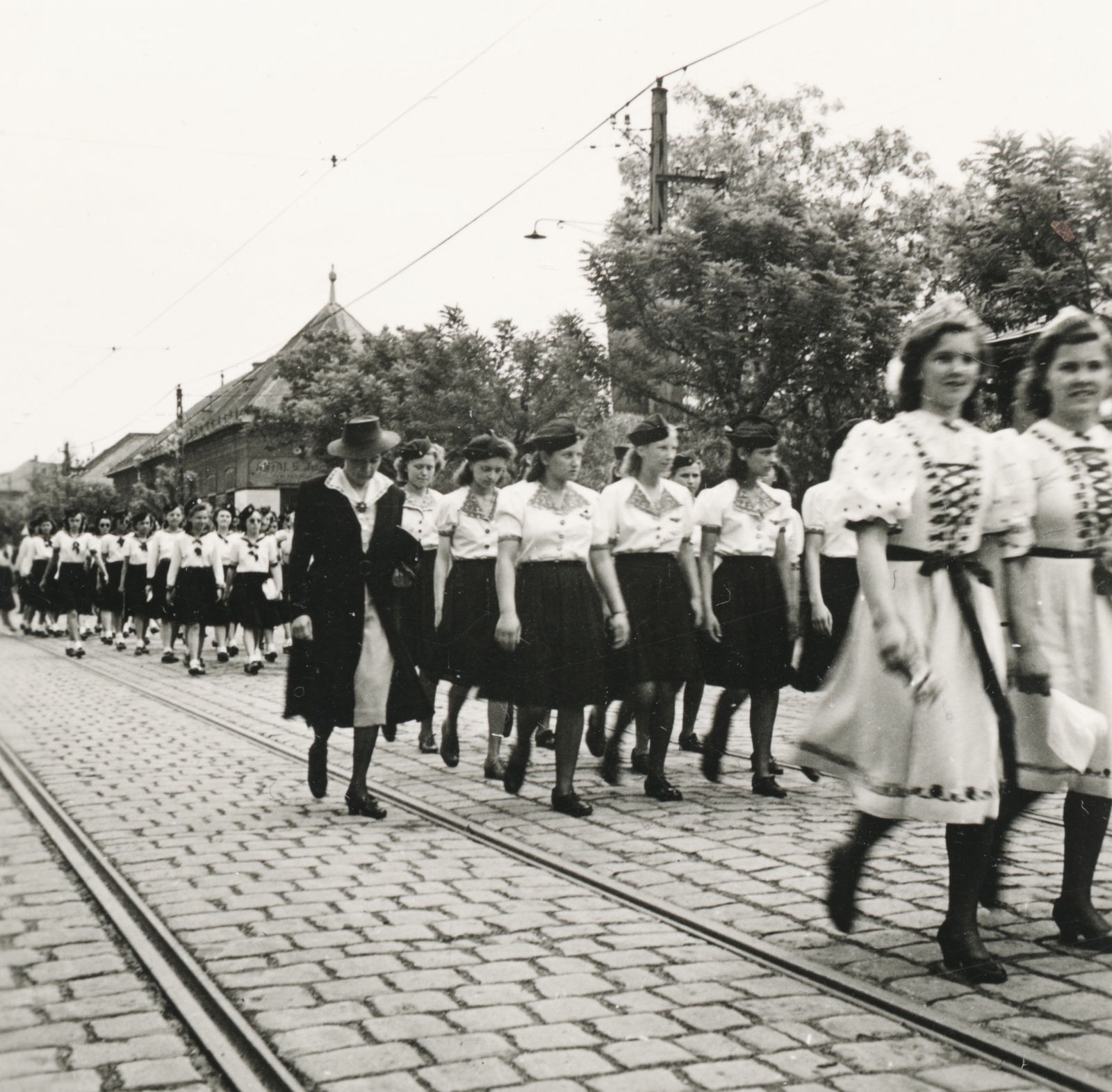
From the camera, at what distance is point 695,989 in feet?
13.1

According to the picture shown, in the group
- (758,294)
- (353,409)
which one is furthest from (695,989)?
(353,409)

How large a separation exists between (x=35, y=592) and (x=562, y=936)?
2044cm

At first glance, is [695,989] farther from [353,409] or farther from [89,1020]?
[353,409]

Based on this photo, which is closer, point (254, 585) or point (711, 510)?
point (711, 510)

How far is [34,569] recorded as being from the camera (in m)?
A: 24.0

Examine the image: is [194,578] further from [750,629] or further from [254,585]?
[750,629]

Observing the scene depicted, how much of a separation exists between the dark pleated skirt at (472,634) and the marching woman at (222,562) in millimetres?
8477

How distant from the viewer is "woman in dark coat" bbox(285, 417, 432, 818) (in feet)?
22.4

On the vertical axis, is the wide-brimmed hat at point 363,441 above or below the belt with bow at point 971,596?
above

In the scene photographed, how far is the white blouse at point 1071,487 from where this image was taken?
4.28 m

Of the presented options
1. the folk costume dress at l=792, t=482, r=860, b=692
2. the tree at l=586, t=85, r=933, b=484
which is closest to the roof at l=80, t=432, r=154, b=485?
the tree at l=586, t=85, r=933, b=484

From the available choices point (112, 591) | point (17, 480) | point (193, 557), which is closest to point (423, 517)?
point (193, 557)

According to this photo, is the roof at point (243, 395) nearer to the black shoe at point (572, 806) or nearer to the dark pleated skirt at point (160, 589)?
the dark pleated skirt at point (160, 589)

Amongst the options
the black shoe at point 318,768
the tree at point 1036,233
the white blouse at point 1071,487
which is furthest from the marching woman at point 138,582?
the white blouse at point 1071,487
